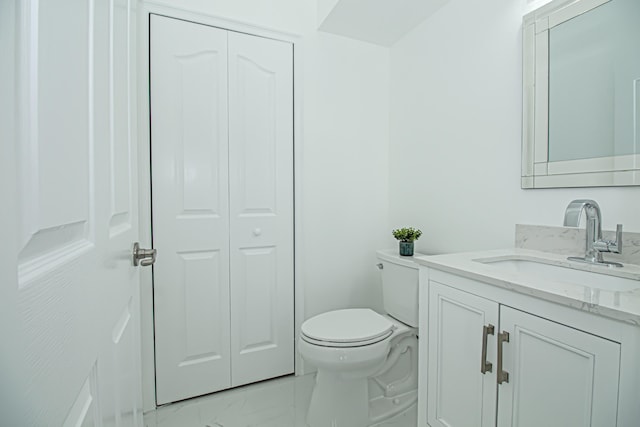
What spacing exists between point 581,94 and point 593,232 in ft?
1.70

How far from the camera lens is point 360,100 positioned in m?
2.13

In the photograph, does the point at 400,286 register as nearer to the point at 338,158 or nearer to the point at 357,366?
the point at 357,366

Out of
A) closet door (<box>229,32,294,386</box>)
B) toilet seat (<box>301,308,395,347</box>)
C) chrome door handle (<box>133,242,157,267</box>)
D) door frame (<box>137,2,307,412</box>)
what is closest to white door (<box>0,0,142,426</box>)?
chrome door handle (<box>133,242,157,267</box>)

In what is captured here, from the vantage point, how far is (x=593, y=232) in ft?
3.35

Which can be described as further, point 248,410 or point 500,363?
point 248,410

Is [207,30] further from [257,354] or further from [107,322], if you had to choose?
[257,354]

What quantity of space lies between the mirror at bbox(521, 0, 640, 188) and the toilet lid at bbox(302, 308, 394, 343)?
0.92m

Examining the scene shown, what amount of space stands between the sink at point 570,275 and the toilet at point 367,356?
1.50 feet

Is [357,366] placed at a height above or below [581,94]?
below

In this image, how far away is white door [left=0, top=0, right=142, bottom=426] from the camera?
0.76 feet

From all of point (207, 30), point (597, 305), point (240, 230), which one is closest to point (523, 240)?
point (597, 305)

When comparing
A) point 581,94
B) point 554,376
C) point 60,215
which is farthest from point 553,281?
point 60,215

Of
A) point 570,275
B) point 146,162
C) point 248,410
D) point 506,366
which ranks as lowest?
point 248,410

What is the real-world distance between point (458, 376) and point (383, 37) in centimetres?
199
